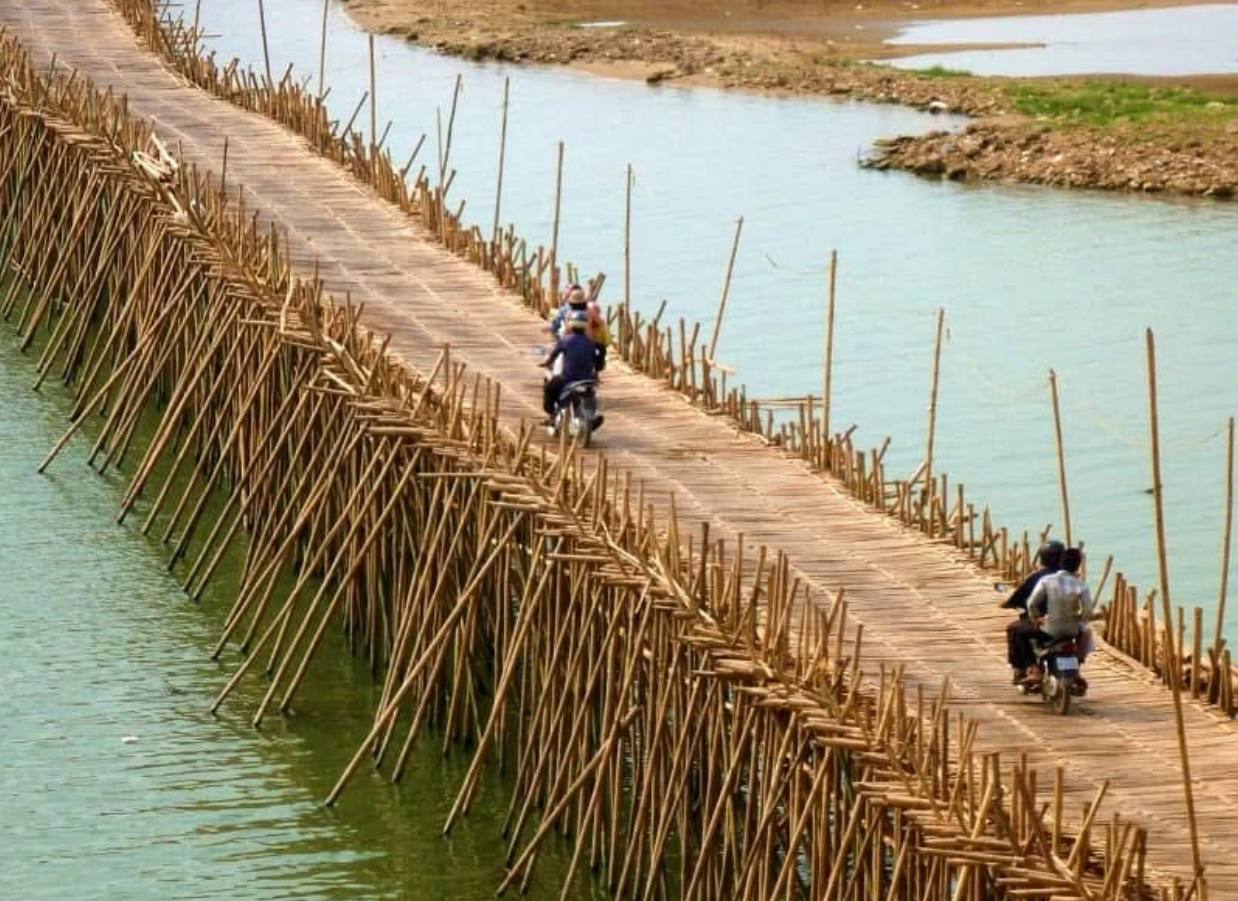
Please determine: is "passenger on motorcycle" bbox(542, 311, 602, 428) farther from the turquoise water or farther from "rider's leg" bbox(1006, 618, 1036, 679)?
the turquoise water

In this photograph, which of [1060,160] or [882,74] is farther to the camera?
[882,74]

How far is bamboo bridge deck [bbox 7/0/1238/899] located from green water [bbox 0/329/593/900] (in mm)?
2504

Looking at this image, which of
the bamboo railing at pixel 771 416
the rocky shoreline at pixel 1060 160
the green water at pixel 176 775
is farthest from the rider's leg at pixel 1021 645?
the rocky shoreline at pixel 1060 160

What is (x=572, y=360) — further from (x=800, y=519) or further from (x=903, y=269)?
(x=903, y=269)

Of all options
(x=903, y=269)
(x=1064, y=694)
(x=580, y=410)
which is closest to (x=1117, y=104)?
(x=903, y=269)

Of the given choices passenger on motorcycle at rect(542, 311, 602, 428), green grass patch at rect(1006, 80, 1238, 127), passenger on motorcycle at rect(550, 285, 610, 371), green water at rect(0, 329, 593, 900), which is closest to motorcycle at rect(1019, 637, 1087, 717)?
green water at rect(0, 329, 593, 900)

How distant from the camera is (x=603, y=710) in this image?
52.5 feet

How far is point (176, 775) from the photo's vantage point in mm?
18625

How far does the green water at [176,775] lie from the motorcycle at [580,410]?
2388 millimetres

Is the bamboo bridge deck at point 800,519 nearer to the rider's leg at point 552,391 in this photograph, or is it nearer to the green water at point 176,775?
the rider's leg at point 552,391

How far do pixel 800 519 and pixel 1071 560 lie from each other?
3161 millimetres

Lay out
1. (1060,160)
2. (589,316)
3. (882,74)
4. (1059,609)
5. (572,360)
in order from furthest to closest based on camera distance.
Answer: (882,74) < (1060,160) < (589,316) < (572,360) < (1059,609)

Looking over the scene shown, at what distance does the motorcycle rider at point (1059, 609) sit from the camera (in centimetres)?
1422

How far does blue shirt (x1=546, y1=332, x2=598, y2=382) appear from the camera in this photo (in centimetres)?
1909
